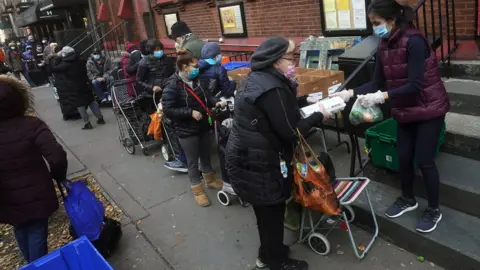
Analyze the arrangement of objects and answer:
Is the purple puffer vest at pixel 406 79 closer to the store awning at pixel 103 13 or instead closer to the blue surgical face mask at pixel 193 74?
the blue surgical face mask at pixel 193 74

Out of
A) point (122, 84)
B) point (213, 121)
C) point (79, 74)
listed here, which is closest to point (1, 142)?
point (213, 121)

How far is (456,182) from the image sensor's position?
328 centimetres

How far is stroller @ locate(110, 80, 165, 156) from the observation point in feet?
20.6

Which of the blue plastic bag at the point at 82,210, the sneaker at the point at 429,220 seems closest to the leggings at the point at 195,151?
the blue plastic bag at the point at 82,210

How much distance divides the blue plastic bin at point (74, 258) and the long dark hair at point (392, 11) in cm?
264

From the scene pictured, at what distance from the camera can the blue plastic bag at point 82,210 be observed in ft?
10.9

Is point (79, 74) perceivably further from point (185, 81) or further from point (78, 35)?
point (78, 35)

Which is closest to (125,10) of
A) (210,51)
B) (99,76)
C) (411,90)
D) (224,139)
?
(99,76)

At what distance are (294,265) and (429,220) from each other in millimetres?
1140

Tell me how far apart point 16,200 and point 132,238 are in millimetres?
1366

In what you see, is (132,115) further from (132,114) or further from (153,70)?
(153,70)

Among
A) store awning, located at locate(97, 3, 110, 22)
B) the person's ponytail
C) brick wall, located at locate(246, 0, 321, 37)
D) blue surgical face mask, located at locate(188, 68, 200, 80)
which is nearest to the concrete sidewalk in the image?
blue surgical face mask, located at locate(188, 68, 200, 80)

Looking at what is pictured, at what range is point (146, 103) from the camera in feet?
20.8

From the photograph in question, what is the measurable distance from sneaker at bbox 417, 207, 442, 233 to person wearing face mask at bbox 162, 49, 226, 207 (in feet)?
7.35
